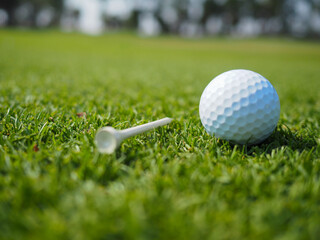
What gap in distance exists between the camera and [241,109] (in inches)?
77.6

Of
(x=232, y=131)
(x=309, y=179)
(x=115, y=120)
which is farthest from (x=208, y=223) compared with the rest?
(x=115, y=120)

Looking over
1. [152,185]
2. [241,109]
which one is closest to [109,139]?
[152,185]

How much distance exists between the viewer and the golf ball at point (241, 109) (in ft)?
6.47

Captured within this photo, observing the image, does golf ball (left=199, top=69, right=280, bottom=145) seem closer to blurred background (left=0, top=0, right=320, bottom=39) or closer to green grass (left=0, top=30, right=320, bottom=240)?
green grass (left=0, top=30, right=320, bottom=240)

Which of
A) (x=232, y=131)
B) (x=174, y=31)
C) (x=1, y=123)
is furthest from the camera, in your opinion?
(x=174, y=31)

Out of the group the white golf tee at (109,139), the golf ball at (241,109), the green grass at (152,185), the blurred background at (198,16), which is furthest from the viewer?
the blurred background at (198,16)

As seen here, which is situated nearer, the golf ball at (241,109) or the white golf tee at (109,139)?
the white golf tee at (109,139)

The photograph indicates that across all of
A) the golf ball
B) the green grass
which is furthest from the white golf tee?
the golf ball

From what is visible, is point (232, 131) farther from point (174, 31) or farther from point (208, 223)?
point (174, 31)

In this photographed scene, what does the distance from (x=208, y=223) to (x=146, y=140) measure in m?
1.05

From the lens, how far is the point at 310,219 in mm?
1166

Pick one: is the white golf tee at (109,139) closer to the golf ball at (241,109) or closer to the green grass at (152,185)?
the green grass at (152,185)

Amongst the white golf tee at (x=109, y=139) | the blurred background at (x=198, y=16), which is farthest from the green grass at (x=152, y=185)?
the blurred background at (x=198, y=16)

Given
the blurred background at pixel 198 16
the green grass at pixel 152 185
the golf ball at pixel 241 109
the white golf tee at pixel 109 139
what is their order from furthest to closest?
the blurred background at pixel 198 16
the golf ball at pixel 241 109
the white golf tee at pixel 109 139
the green grass at pixel 152 185
